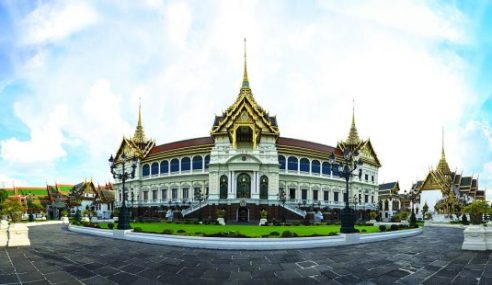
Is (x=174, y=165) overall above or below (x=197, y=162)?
below

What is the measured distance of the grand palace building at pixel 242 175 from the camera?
4081cm

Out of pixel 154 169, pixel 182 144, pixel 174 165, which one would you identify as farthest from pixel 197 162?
pixel 154 169

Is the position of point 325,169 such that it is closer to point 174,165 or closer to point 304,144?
point 304,144

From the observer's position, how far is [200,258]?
12.0m

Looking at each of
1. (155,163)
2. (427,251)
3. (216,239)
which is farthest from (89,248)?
(155,163)

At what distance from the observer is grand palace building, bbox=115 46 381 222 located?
4081cm

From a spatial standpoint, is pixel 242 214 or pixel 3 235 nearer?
pixel 3 235

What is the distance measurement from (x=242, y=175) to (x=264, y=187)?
3.20 m

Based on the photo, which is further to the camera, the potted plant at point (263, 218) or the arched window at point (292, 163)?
the arched window at point (292, 163)

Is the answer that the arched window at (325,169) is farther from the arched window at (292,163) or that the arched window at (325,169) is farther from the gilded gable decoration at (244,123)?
the gilded gable decoration at (244,123)

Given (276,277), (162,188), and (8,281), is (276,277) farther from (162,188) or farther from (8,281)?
(162,188)

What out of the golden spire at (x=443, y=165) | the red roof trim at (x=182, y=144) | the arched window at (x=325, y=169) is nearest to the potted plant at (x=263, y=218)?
the red roof trim at (x=182, y=144)

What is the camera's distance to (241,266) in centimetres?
1059

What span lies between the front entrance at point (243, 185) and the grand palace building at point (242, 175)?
0.41 feet
